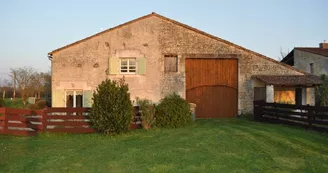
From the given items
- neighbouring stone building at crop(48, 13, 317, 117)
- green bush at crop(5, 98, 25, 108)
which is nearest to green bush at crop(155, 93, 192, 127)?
neighbouring stone building at crop(48, 13, 317, 117)

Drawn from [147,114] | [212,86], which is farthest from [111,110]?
[212,86]

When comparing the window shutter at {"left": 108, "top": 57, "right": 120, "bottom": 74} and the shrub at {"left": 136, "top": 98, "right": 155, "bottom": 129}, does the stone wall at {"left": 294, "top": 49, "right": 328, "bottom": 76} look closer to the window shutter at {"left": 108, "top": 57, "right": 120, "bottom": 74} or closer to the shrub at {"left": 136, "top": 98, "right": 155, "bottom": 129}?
the window shutter at {"left": 108, "top": 57, "right": 120, "bottom": 74}

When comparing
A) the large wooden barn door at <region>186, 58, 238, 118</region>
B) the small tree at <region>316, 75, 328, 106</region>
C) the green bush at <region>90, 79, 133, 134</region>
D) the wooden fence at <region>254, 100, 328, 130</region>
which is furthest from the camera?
the large wooden barn door at <region>186, 58, 238, 118</region>

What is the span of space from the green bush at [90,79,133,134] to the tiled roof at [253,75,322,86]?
33.0ft

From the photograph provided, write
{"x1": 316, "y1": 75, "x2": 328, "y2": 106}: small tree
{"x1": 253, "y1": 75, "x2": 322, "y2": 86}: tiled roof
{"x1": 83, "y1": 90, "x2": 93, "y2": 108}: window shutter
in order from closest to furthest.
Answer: {"x1": 316, "y1": 75, "x2": 328, "y2": 106}: small tree, {"x1": 253, "y1": 75, "x2": 322, "y2": 86}: tiled roof, {"x1": 83, "y1": 90, "x2": 93, "y2": 108}: window shutter

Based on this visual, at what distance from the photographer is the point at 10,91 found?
2311 inches

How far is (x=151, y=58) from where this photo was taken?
22188mm

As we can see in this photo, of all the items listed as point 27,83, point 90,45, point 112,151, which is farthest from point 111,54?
point 27,83

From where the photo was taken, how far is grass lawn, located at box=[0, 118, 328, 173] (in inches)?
339

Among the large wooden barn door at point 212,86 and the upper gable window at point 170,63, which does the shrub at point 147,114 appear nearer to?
the upper gable window at point 170,63

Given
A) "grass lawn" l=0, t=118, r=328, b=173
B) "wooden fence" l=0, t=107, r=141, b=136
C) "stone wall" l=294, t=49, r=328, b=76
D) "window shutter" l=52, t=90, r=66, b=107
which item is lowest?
"grass lawn" l=0, t=118, r=328, b=173

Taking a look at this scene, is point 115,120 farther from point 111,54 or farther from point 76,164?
point 111,54

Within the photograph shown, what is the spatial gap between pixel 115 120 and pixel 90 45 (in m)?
8.93

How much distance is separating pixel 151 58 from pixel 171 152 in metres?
12.6
